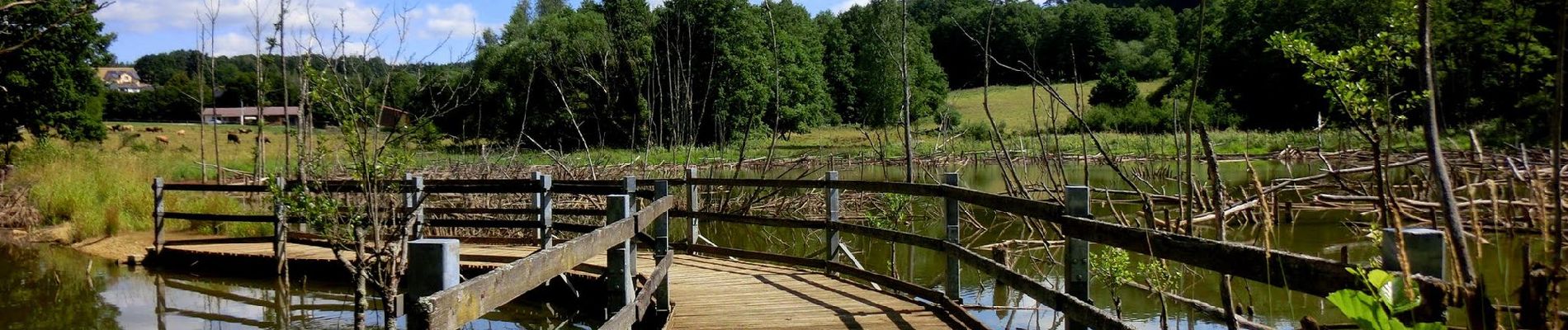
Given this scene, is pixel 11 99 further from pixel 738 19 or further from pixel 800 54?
pixel 800 54

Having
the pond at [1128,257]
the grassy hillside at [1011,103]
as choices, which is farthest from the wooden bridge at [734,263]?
the grassy hillside at [1011,103]

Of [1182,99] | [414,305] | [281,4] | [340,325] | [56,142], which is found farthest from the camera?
[1182,99]

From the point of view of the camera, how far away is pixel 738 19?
40.1 m

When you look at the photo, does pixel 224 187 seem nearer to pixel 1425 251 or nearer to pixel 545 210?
pixel 545 210

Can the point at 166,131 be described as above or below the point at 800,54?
below

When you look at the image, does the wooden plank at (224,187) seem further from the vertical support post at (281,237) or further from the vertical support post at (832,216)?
the vertical support post at (832,216)

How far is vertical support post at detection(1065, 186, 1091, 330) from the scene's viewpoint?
3.66 m

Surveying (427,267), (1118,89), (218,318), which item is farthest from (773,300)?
(1118,89)

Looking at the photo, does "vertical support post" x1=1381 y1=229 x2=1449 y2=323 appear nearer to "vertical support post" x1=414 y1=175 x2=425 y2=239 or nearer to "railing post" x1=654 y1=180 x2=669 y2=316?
"railing post" x1=654 y1=180 x2=669 y2=316

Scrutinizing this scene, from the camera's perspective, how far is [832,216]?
7.77 metres

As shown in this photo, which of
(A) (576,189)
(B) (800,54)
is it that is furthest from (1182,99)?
(A) (576,189)

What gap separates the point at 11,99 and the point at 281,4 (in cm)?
1814

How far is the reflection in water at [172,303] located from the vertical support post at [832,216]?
2387 mm

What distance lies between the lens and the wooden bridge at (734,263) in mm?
2416
